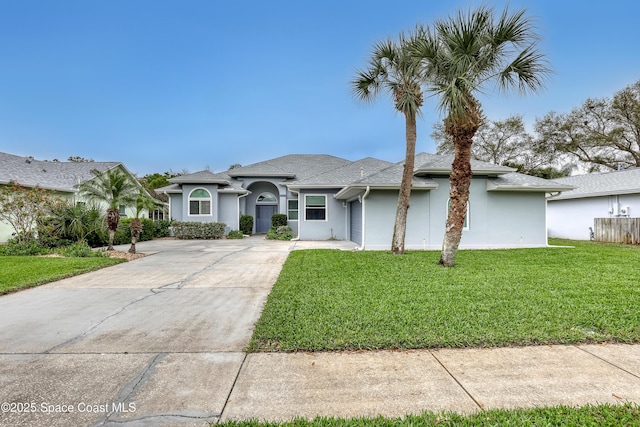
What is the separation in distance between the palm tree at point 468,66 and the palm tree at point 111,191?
37.8ft

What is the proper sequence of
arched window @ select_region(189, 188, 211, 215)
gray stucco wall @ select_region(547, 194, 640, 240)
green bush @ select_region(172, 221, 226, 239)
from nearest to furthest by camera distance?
gray stucco wall @ select_region(547, 194, 640, 240) < green bush @ select_region(172, 221, 226, 239) < arched window @ select_region(189, 188, 211, 215)

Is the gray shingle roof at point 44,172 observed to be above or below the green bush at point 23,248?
above

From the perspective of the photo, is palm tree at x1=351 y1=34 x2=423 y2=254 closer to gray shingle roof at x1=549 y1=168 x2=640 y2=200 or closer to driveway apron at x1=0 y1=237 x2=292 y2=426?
driveway apron at x1=0 y1=237 x2=292 y2=426

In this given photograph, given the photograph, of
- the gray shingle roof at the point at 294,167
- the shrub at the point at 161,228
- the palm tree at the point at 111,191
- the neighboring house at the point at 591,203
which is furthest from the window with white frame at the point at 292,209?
the neighboring house at the point at 591,203

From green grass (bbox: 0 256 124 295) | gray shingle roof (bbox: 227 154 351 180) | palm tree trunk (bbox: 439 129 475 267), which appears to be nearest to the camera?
green grass (bbox: 0 256 124 295)

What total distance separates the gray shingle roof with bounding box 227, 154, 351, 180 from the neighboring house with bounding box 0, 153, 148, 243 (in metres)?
7.98

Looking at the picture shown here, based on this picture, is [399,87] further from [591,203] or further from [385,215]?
[591,203]

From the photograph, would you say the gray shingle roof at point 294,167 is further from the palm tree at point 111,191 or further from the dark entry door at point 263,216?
the palm tree at point 111,191

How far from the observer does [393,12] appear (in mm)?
13320

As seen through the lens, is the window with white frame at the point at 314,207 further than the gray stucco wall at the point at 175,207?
No

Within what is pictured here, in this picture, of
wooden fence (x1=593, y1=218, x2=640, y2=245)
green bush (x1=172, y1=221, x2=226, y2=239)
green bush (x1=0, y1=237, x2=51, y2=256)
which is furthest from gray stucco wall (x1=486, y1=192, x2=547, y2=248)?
green bush (x1=0, y1=237, x2=51, y2=256)

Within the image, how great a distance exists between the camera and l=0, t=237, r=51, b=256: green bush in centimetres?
1116

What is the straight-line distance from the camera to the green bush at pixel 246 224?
21.0 m

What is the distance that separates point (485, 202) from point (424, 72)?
6744 millimetres
